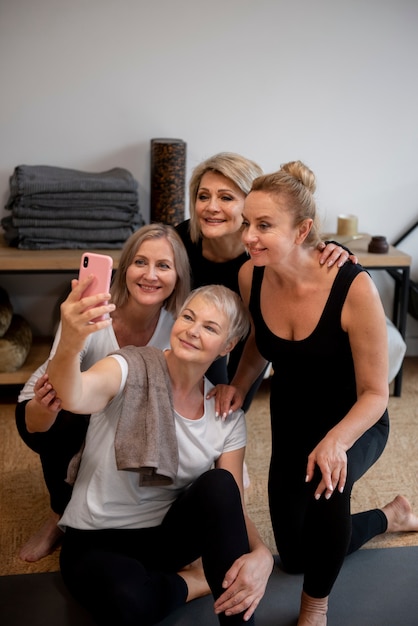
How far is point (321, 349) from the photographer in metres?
1.99

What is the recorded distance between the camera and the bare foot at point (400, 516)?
2357mm

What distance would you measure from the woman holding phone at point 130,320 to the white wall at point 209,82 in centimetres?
118

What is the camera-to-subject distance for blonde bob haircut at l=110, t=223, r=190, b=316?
214cm

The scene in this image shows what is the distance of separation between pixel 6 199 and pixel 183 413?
164cm

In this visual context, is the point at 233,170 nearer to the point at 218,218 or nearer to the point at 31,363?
the point at 218,218

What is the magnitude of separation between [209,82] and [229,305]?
1.54 m

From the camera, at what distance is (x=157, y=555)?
1962 millimetres

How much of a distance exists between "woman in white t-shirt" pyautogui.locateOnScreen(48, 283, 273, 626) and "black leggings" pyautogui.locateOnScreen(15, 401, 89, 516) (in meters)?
0.18

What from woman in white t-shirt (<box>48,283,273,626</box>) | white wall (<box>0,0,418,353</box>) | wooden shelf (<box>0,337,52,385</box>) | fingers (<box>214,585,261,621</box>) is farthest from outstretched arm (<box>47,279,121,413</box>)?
white wall (<box>0,0,418,353</box>)

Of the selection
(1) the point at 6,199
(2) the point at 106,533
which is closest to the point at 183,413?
(2) the point at 106,533

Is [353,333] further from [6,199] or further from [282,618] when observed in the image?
[6,199]

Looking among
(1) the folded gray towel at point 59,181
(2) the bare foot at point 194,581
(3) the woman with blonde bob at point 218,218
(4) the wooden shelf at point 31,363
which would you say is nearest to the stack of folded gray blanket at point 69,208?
(1) the folded gray towel at point 59,181

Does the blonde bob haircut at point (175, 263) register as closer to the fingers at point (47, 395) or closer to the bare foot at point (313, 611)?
the fingers at point (47, 395)

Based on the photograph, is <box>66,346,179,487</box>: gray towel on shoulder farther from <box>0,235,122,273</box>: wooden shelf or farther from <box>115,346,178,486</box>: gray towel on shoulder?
<box>0,235,122,273</box>: wooden shelf
